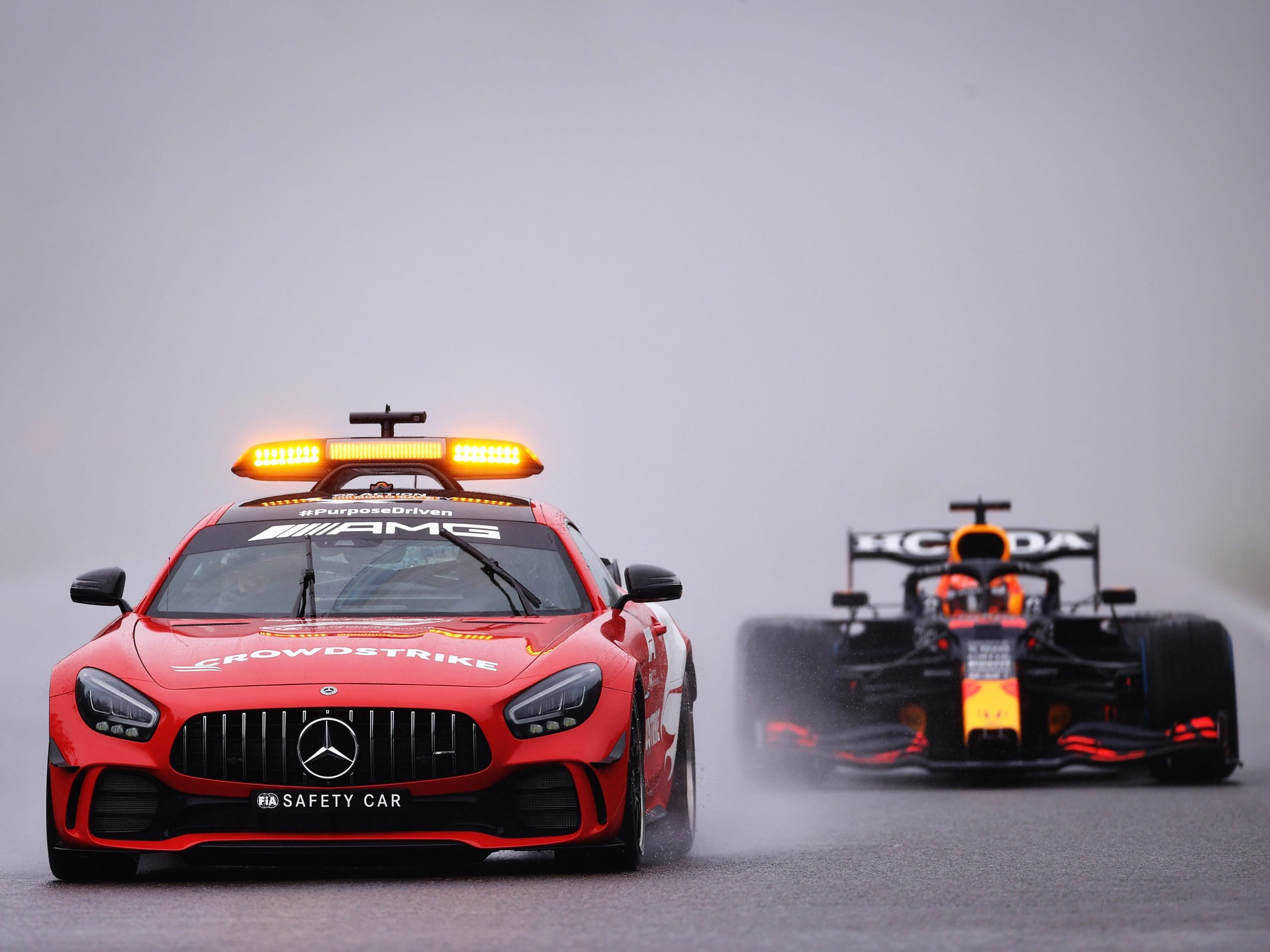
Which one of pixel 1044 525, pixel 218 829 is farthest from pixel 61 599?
pixel 218 829

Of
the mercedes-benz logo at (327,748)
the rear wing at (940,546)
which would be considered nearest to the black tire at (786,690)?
the rear wing at (940,546)

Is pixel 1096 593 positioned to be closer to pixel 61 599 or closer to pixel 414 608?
pixel 414 608

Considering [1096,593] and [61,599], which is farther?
[61,599]

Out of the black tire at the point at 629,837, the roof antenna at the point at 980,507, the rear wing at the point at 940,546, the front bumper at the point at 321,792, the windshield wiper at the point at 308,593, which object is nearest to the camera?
the front bumper at the point at 321,792

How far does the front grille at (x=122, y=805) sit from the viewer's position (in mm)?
7445

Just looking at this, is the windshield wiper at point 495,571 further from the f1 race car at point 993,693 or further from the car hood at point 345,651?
the f1 race car at point 993,693

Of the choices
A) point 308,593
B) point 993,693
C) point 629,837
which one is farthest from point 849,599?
point 629,837

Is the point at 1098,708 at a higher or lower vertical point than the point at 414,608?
lower

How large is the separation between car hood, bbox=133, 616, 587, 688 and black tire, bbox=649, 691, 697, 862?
1.25 metres

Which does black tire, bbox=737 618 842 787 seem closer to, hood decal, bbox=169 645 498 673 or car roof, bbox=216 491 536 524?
car roof, bbox=216 491 536 524

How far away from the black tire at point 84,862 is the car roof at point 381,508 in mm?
1717

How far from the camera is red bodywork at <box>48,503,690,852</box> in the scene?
743cm

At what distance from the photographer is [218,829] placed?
7422 mm

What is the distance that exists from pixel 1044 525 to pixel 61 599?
61.2 feet
